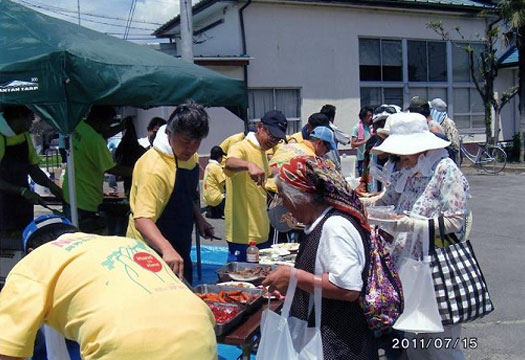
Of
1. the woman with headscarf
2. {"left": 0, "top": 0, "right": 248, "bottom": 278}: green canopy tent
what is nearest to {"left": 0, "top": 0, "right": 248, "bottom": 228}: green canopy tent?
{"left": 0, "top": 0, "right": 248, "bottom": 278}: green canopy tent

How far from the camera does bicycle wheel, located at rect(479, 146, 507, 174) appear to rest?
16328 millimetres

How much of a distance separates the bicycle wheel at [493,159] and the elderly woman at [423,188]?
14.0 metres

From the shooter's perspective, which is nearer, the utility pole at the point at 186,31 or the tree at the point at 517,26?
the utility pole at the point at 186,31

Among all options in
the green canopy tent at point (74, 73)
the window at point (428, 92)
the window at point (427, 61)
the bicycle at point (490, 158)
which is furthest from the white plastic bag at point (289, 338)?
the window at point (427, 61)

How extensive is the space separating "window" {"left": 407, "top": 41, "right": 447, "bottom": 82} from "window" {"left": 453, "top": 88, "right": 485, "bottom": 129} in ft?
3.27

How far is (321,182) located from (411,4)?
16506 mm

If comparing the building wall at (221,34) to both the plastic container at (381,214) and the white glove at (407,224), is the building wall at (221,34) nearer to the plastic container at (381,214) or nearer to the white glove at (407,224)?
the plastic container at (381,214)

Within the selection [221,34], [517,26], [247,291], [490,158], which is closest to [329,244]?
[247,291]

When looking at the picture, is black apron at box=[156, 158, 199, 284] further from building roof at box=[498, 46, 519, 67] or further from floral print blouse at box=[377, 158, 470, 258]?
building roof at box=[498, 46, 519, 67]

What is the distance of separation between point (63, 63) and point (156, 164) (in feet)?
5.15

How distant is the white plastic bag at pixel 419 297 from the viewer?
2.93 metres

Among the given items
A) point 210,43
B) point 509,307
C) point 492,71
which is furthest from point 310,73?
point 509,307

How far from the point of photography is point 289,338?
245cm
